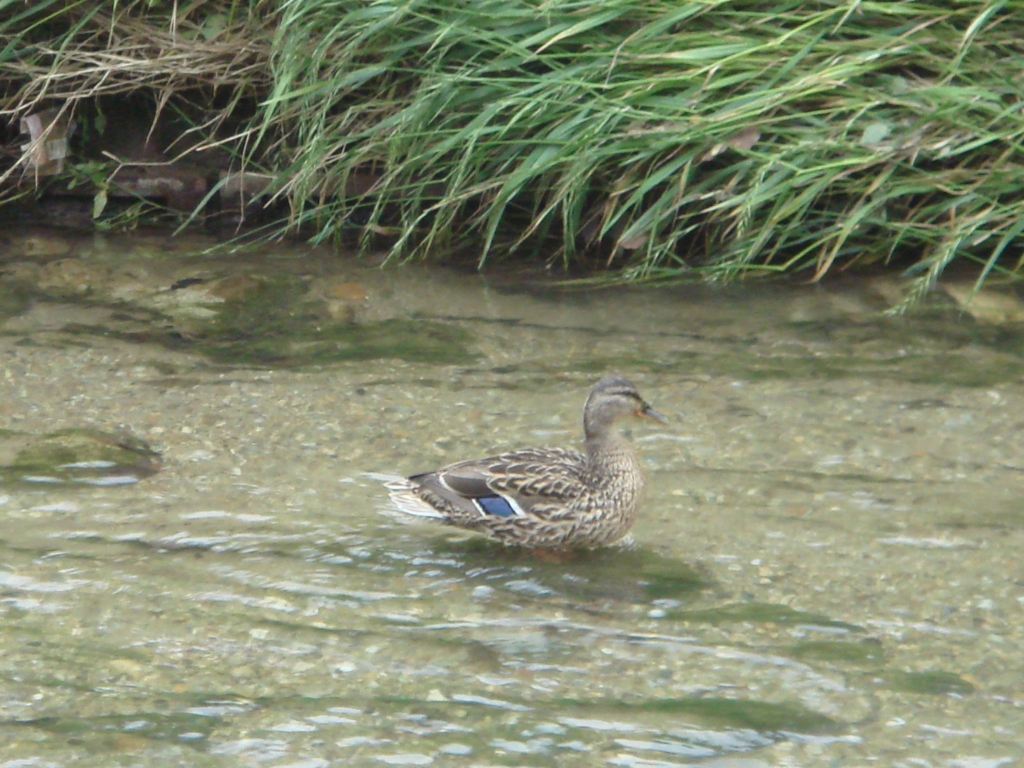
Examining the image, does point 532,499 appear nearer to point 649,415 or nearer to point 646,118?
point 649,415

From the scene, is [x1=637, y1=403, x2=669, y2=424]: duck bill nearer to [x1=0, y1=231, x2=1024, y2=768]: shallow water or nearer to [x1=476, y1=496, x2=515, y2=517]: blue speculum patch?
[x1=0, y1=231, x2=1024, y2=768]: shallow water

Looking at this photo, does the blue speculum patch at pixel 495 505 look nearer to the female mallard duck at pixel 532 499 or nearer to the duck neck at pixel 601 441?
the female mallard duck at pixel 532 499

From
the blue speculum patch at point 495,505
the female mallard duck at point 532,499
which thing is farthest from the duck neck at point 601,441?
the blue speculum patch at point 495,505

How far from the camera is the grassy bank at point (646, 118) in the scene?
20.4 ft

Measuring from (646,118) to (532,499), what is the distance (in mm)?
2272

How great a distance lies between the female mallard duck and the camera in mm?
4574

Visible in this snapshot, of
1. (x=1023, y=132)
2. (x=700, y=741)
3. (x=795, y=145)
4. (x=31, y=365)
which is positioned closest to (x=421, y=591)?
(x=700, y=741)

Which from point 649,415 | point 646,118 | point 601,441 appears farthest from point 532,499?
point 646,118

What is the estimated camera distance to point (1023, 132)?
239 inches

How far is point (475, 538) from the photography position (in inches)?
194

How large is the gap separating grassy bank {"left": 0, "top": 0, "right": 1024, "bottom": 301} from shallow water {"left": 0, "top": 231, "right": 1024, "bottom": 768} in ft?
1.18

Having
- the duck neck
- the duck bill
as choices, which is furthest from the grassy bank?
the duck neck

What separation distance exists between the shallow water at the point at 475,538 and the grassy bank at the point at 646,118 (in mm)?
Answer: 360

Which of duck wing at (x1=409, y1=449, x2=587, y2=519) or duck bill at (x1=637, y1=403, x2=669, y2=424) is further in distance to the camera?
duck bill at (x1=637, y1=403, x2=669, y2=424)
